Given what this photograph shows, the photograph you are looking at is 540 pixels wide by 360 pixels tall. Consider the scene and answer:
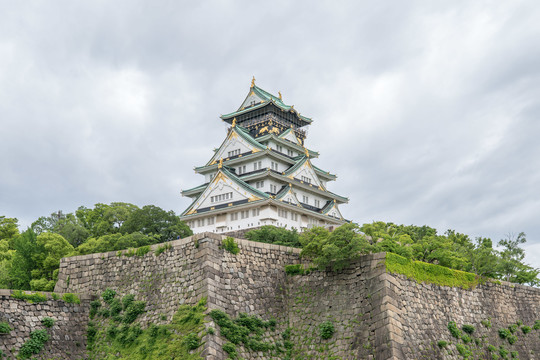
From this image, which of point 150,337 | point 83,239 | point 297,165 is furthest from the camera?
point 297,165

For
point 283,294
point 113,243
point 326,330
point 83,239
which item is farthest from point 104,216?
point 326,330

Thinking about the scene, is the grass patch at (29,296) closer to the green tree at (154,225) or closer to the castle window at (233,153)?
the green tree at (154,225)

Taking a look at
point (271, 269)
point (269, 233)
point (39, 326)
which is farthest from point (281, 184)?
point (39, 326)

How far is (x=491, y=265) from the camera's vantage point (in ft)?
80.6

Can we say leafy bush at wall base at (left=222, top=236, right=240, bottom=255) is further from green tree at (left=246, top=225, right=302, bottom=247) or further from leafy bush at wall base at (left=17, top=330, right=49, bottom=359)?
green tree at (left=246, top=225, right=302, bottom=247)

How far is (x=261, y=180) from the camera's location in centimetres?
4656

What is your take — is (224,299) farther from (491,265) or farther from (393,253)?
(491,265)

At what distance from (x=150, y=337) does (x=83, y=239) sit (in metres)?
18.2

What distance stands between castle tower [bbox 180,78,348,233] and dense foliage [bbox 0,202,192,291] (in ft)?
33.2

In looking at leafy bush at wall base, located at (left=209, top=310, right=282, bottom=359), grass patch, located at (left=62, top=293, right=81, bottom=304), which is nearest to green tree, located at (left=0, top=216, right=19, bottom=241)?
grass patch, located at (left=62, top=293, right=81, bottom=304)

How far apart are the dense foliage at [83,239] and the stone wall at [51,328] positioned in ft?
16.8

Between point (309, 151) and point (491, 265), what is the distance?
30304 millimetres

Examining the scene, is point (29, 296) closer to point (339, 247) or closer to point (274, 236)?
point (339, 247)

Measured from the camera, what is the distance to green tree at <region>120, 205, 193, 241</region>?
30.9 m
